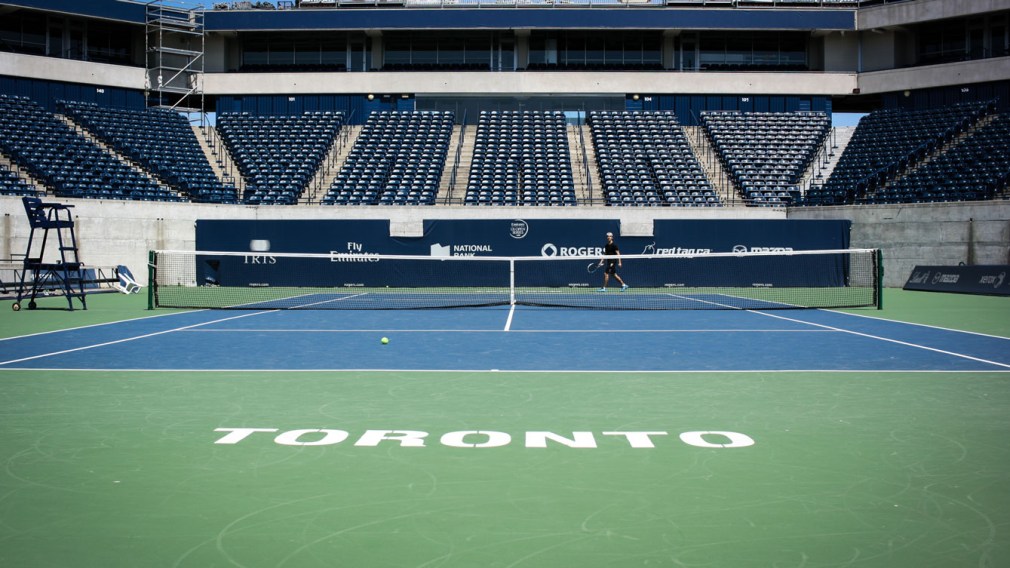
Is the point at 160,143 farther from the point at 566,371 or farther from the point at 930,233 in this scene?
the point at 566,371

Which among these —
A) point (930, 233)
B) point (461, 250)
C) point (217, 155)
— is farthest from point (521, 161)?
point (930, 233)

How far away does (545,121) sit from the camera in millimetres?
45688

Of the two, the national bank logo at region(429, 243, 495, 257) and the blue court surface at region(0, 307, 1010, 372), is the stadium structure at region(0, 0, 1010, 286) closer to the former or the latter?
the national bank logo at region(429, 243, 495, 257)

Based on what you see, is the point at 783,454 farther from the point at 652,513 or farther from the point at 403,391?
the point at 403,391

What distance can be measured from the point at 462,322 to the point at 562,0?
35323 mm

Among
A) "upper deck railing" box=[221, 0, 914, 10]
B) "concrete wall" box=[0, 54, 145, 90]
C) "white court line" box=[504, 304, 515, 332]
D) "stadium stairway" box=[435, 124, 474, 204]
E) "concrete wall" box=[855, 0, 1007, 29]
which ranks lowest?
"white court line" box=[504, 304, 515, 332]

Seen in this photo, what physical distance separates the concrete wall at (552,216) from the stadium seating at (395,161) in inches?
95.1

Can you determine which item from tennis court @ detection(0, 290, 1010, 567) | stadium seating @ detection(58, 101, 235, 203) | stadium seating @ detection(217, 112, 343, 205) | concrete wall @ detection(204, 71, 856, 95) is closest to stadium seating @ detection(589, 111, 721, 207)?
concrete wall @ detection(204, 71, 856, 95)

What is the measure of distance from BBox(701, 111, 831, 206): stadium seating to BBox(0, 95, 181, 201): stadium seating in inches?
1014

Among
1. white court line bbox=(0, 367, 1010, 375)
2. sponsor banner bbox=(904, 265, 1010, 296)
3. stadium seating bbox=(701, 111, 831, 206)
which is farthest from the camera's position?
stadium seating bbox=(701, 111, 831, 206)

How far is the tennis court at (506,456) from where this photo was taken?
4.15 m

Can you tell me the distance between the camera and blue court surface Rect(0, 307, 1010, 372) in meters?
10.6

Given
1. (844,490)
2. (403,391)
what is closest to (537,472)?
(844,490)

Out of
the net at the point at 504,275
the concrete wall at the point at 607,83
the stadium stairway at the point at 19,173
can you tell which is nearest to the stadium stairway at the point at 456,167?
the concrete wall at the point at 607,83
